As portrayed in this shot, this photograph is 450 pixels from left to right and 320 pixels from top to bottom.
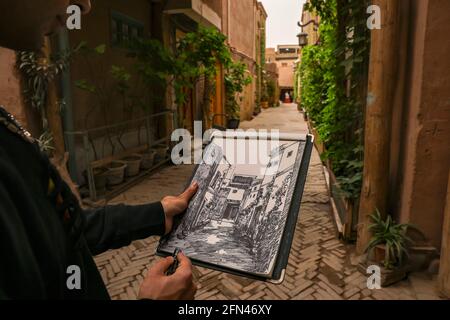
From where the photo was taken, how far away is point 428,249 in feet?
10.6

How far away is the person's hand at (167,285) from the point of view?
42.4 inches

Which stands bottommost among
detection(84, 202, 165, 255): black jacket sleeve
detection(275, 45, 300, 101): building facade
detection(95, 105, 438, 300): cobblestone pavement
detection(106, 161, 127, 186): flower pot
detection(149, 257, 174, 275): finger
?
detection(95, 105, 438, 300): cobblestone pavement

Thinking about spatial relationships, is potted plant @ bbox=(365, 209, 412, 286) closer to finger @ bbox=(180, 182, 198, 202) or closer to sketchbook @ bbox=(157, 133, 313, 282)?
sketchbook @ bbox=(157, 133, 313, 282)

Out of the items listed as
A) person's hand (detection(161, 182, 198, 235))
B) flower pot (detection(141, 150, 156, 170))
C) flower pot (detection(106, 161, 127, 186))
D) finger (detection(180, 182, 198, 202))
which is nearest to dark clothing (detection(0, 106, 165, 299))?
person's hand (detection(161, 182, 198, 235))

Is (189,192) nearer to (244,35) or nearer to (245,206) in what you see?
(245,206)

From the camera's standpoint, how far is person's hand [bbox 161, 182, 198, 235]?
60.4 inches

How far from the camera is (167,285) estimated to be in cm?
108

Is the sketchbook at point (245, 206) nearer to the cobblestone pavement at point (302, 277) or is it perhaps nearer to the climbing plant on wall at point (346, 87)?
the cobblestone pavement at point (302, 277)

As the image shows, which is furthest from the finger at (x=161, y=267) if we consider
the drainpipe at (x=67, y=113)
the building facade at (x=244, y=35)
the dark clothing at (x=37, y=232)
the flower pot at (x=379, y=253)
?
the building facade at (x=244, y=35)

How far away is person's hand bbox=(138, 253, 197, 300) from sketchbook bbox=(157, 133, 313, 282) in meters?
0.25

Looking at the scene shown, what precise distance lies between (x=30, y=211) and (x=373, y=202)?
129 inches

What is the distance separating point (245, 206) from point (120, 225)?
1.77 ft
